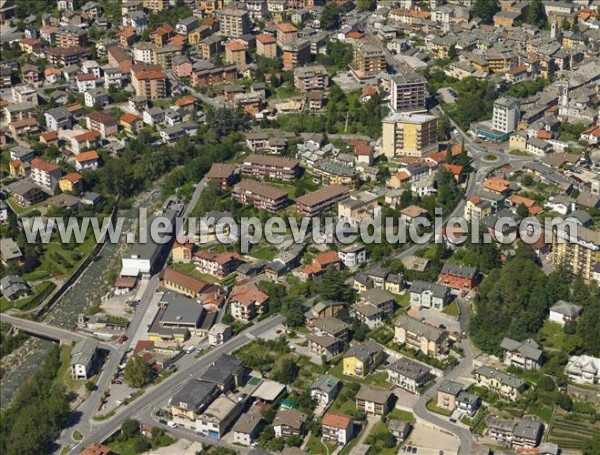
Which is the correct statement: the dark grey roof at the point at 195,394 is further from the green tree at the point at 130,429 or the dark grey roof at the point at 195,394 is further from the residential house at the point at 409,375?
the residential house at the point at 409,375

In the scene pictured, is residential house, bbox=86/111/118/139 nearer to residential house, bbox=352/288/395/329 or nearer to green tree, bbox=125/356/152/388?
residential house, bbox=352/288/395/329

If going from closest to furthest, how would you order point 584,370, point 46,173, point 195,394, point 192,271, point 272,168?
1. point 195,394
2. point 584,370
3. point 192,271
4. point 272,168
5. point 46,173

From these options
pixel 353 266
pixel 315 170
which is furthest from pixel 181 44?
pixel 353 266

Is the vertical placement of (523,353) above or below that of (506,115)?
below

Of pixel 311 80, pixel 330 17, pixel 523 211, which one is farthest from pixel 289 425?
pixel 330 17

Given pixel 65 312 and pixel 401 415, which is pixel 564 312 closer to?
pixel 401 415

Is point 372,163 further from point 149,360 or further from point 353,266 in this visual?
point 149,360

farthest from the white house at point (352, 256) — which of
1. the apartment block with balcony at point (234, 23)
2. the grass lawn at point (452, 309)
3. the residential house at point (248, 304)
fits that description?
the apartment block with balcony at point (234, 23)
